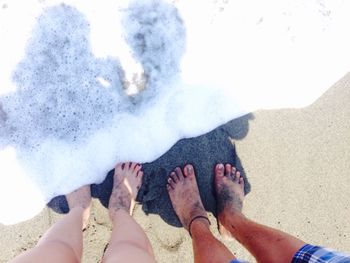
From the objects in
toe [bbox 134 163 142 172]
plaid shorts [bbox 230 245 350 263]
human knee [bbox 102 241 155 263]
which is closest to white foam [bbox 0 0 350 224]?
toe [bbox 134 163 142 172]

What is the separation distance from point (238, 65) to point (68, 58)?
3.27 feet

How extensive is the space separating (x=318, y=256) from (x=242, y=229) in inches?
24.9

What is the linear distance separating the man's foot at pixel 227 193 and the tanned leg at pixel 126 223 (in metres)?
0.46

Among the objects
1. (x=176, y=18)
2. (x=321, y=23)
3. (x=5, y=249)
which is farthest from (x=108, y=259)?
(x=321, y=23)

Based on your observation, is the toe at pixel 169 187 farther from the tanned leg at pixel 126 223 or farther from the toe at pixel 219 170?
the toe at pixel 219 170

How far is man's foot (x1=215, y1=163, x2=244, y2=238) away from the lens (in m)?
2.23

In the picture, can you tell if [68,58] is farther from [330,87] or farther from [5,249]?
[330,87]

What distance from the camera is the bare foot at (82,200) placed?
216cm

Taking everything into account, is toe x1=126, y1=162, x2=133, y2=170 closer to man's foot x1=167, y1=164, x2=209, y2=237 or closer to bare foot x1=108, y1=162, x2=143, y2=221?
bare foot x1=108, y1=162, x2=143, y2=221

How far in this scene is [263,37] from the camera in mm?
2449

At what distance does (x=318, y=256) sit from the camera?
4.93 feet

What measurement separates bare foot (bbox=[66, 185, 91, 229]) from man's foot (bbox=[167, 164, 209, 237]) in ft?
1.49

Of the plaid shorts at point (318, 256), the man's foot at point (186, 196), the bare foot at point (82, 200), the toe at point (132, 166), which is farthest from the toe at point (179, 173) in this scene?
the plaid shorts at point (318, 256)

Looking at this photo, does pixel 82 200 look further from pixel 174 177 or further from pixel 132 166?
pixel 174 177
